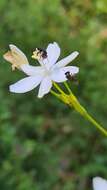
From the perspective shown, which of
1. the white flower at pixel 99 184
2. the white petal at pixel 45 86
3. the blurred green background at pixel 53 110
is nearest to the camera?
the white flower at pixel 99 184

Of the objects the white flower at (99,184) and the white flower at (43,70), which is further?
the white flower at (43,70)

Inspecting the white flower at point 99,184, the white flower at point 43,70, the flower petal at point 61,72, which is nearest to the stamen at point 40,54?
the white flower at point 43,70

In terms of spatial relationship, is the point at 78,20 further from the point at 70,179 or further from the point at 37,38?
the point at 70,179

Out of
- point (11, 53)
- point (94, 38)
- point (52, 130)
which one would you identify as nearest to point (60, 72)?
point (11, 53)

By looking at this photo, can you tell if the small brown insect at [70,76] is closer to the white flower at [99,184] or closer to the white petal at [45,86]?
the white petal at [45,86]

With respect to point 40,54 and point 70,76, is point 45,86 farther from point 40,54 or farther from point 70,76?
point 40,54

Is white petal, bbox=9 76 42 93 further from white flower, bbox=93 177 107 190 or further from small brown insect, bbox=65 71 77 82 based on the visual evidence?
white flower, bbox=93 177 107 190

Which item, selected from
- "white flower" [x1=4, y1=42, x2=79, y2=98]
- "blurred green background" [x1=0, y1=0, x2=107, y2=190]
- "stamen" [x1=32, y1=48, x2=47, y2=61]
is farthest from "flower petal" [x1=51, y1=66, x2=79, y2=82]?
"blurred green background" [x1=0, y1=0, x2=107, y2=190]

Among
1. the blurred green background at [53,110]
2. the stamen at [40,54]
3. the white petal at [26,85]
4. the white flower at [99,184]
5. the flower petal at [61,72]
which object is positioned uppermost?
the white petal at [26,85]
